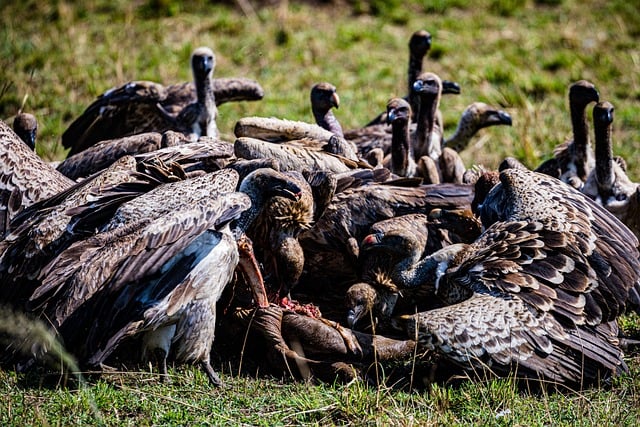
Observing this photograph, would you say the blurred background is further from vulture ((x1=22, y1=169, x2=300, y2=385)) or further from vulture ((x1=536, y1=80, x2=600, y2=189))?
vulture ((x1=22, y1=169, x2=300, y2=385))

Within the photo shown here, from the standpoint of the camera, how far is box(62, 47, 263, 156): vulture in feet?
27.9

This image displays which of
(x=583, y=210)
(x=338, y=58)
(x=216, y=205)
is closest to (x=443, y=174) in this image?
(x=583, y=210)

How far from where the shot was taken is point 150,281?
533 cm

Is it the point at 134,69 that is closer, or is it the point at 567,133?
the point at 567,133

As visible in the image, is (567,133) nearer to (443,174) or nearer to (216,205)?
(443,174)

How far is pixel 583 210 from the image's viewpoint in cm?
627

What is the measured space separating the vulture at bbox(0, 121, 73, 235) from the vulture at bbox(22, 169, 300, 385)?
143 centimetres

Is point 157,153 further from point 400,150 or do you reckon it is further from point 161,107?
point 161,107

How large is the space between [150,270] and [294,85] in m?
6.14

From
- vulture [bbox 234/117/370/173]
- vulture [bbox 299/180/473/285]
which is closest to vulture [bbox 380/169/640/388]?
vulture [bbox 299/180/473/285]

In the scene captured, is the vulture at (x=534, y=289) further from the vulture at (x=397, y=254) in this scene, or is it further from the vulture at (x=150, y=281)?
the vulture at (x=150, y=281)

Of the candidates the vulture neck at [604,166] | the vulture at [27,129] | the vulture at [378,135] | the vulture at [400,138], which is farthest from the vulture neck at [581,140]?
the vulture at [27,129]

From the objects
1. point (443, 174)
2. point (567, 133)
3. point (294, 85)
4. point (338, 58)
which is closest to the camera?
point (443, 174)

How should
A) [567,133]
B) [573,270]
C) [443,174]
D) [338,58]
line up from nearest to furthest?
[573,270]
[443,174]
[567,133]
[338,58]
